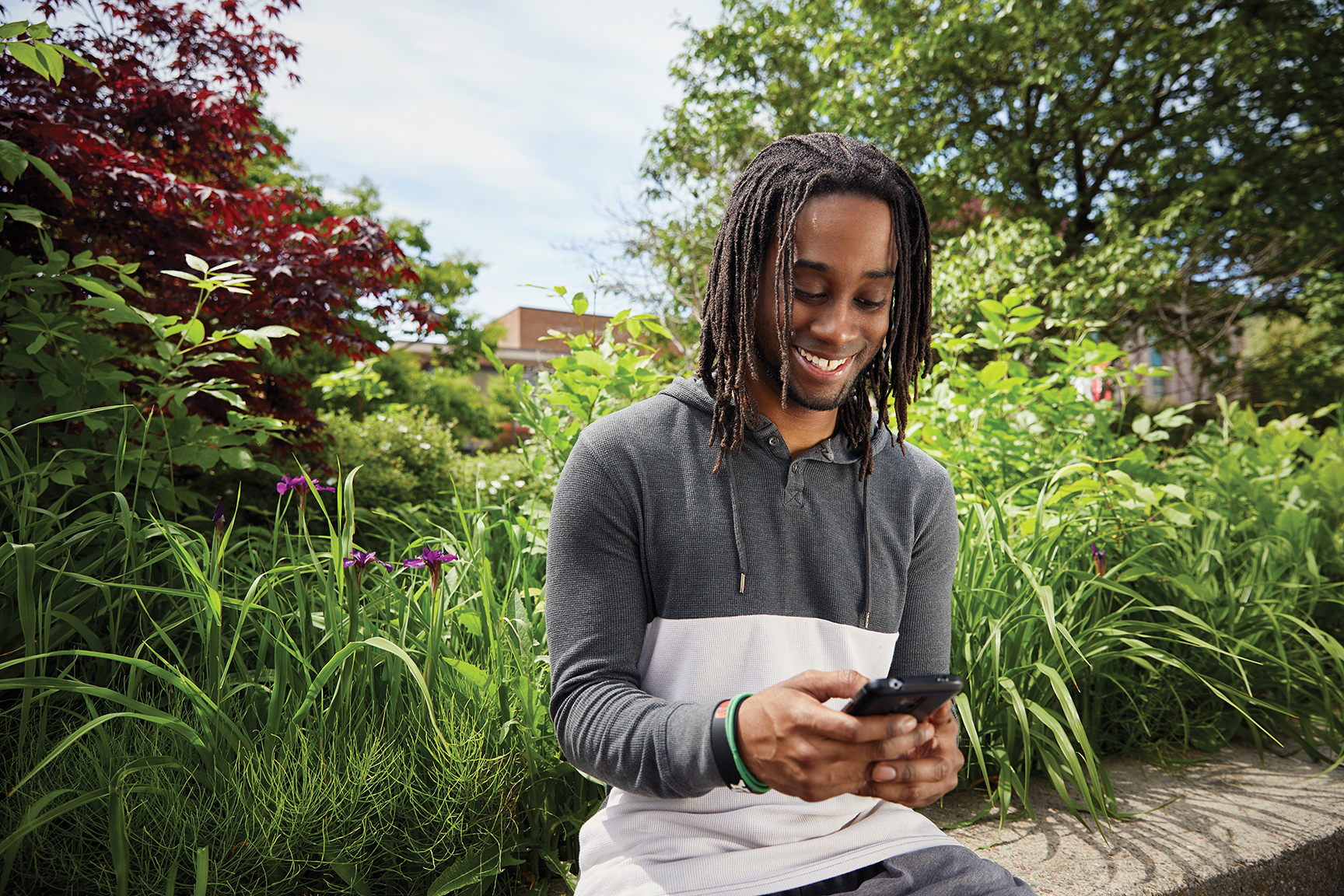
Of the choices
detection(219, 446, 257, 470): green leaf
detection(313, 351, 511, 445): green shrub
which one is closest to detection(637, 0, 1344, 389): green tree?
detection(313, 351, 511, 445): green shrub

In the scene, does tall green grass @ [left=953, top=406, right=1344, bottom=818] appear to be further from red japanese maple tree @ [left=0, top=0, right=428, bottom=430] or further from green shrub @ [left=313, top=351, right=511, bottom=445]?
green shrub @ [left=313, top=351, right=511, bottom=445]

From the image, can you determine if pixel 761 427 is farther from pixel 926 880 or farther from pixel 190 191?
pixel 190 191

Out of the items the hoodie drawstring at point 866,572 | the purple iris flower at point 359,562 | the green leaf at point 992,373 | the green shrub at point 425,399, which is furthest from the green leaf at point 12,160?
the green shrub at point 425,399

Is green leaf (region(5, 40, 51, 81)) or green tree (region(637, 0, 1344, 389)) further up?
green tree (region(637, 0, 1344, 389))

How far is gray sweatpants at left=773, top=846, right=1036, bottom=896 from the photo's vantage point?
Result: 3.57ft

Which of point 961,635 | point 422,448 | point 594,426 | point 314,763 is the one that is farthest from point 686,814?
point 422,448

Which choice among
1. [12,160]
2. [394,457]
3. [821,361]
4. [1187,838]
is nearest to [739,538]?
[821,361]

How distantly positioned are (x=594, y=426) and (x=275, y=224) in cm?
326

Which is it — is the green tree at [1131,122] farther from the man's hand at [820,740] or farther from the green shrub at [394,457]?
the man's hand at [820,740]

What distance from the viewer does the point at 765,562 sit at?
1.21 meters

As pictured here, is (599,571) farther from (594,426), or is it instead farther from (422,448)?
(422,448)

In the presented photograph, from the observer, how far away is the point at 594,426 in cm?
121

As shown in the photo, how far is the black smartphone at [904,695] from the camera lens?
32.4 inches

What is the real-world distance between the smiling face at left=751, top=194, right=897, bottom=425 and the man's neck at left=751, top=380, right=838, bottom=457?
17 millimetres
